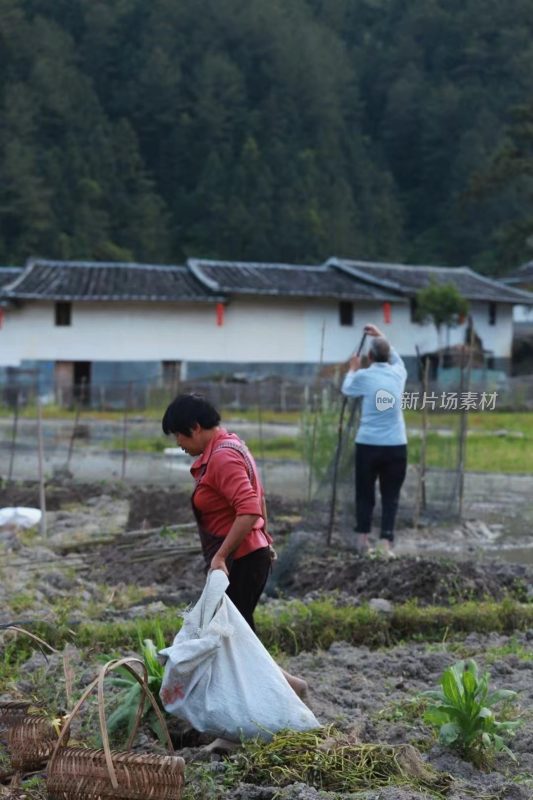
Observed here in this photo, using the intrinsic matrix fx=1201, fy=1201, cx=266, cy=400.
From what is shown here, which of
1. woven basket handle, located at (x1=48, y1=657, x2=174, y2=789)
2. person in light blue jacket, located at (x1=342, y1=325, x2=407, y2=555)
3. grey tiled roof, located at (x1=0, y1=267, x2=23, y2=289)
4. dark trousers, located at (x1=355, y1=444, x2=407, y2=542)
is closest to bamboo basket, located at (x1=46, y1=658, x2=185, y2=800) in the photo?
woven basket handle, located at (x1=48, y1=657, x2=174, y2=789)

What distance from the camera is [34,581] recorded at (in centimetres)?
805

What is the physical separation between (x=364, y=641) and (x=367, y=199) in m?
55.9

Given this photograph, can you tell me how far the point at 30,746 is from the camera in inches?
173

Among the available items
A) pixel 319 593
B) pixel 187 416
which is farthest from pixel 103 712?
pixel 319 593

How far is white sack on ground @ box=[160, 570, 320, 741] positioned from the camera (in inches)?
175

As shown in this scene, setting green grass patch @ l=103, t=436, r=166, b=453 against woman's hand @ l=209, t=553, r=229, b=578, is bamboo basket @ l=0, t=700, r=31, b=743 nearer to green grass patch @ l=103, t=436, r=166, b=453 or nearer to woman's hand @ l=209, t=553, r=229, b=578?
woman's hand @ l=209, t=553, r=229, b=578

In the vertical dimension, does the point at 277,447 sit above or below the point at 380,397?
below

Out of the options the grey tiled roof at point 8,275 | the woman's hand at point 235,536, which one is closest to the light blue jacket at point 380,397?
the woman's hand at point 235,536

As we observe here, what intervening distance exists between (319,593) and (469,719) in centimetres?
315

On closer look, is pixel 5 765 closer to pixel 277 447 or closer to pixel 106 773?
pixel 106 773

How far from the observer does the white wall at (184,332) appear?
3444cm

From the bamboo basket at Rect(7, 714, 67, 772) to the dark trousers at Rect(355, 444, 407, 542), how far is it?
14.8 ft

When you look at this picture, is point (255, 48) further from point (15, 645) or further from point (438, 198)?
point (15, 645)

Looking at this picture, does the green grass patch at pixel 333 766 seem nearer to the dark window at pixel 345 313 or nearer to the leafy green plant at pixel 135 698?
the leafy green plant at pixel 135 698
